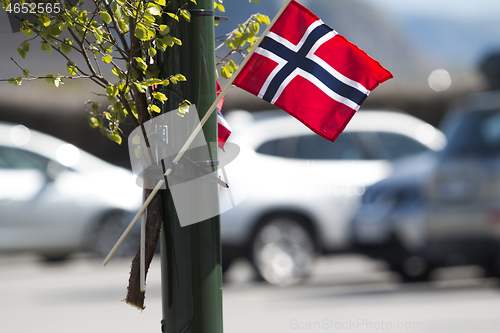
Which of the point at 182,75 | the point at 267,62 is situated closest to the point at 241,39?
the point at 267,62

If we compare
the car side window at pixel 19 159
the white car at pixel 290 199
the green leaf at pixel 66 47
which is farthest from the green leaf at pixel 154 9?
the car side window at pixel 19 159

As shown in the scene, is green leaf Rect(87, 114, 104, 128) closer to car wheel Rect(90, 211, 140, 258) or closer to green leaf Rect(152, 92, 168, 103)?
green leaf Rect(152, 92, 168, 103)

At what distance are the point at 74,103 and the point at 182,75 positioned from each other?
10.7 m

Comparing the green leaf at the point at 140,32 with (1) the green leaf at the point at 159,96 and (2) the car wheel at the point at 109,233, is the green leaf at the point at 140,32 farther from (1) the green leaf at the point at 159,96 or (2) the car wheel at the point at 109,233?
(2) the car wheel at the point at 109,233

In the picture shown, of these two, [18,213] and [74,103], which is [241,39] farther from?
[74,103]

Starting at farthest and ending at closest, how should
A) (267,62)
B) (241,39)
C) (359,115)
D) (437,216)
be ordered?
1. (359,115)
2. (437,216)
3. (241,39)
4. (267,62)

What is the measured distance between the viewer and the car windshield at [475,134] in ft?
18.1

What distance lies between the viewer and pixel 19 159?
24.6 feet

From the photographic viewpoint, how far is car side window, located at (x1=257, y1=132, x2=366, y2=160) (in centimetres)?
624

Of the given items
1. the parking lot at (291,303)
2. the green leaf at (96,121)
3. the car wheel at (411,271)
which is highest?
the green leaf at (96,121)

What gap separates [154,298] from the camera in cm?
580

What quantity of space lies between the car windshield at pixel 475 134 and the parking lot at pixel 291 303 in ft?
4.92

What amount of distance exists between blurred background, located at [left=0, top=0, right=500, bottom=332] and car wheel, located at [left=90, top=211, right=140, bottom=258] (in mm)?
27

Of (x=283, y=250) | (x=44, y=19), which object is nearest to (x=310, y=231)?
(x=283, y=250)
